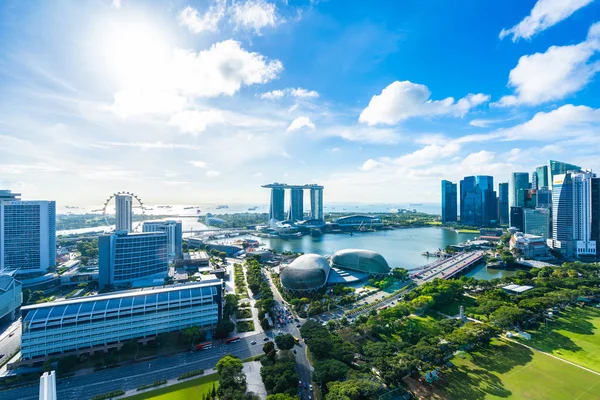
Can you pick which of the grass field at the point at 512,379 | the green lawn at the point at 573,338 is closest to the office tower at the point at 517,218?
the green lawn at the point at 573,338

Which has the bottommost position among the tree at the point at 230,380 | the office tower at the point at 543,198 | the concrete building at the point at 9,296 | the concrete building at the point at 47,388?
the tree at the point at 230,380

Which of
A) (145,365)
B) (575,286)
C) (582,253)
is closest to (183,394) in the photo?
(145,365)

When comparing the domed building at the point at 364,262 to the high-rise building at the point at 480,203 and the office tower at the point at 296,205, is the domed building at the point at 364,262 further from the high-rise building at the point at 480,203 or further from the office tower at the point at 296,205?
the high-rise building at the point at 480,203

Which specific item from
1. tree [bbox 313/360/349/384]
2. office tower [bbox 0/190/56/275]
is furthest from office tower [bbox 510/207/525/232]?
office tower [bbox 0/190/56/275]

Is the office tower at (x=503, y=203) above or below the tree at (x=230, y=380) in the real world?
above

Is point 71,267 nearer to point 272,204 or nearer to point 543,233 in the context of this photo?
point 272,204

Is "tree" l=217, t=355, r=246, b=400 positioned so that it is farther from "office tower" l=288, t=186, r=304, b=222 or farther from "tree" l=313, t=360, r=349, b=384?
"office tower" l=288, t=186, r=304, b=222

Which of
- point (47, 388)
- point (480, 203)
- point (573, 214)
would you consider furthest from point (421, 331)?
point (480, 203)
